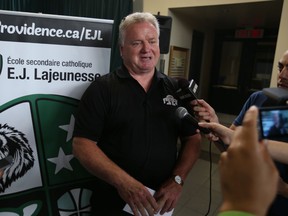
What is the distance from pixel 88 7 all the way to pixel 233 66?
3964 millimetres

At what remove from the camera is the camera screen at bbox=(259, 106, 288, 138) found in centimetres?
55

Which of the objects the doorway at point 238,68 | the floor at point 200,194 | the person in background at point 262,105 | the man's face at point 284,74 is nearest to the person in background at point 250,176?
the person in background at point 262,105

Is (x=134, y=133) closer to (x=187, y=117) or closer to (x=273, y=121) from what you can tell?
(x=187, y=117)

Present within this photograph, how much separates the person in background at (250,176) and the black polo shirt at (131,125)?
2.79ft

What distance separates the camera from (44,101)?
4.66 feet

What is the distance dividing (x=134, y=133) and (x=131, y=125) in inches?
1.6

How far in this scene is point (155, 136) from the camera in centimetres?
129

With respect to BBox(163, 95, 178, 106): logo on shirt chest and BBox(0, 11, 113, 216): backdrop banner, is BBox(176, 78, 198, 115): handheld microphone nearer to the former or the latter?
BBox(163, 95, 178, 106): logo on shirt chest

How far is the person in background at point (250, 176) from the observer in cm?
42

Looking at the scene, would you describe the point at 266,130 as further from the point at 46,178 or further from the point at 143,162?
the point at 46,178

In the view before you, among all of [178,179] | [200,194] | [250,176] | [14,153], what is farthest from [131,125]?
[200,194]

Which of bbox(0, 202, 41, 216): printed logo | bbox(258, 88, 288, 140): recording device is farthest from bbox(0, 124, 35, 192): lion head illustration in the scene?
bbox(258, 88, 288, 140): recording device

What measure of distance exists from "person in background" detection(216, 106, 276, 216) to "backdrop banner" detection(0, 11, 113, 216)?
118cm

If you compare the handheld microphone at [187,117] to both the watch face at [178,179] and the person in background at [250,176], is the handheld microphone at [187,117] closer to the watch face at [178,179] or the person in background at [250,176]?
the watch face at [178,179]
